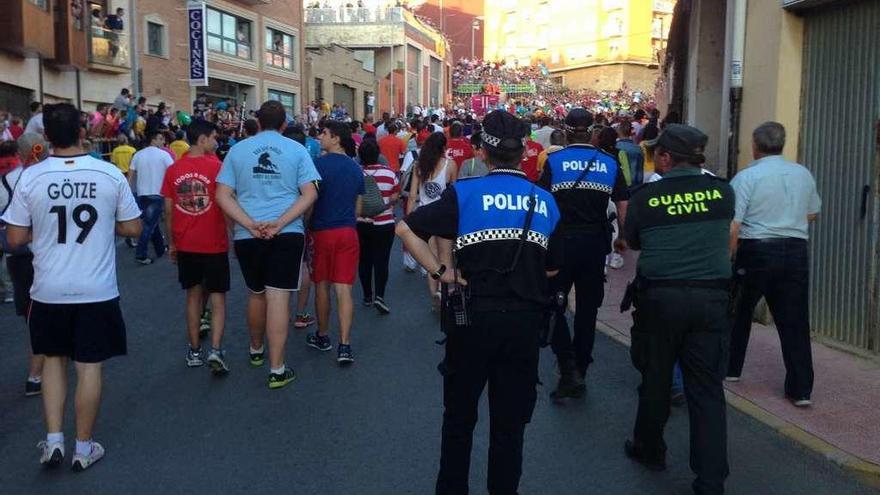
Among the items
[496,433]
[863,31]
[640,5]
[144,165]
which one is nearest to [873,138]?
[863,31]

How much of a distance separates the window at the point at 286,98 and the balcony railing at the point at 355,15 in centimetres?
1721

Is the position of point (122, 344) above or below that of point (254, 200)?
below

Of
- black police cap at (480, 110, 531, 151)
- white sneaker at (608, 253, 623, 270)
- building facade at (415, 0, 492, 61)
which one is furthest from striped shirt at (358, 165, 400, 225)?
building facade at (415, 0, 492, 61)

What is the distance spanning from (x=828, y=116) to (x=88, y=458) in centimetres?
653

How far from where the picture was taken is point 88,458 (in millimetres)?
4676

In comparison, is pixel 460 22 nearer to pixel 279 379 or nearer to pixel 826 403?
pixel 279 379

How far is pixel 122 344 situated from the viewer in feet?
15.7

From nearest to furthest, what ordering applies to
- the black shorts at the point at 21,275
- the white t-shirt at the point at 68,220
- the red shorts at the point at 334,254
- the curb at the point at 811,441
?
1. the white t-shirt at the point at 68,220
2. the curb at the point at 811,441
3. the black shorts at the point at 21,275
4. the red shorts at the point at 334,254

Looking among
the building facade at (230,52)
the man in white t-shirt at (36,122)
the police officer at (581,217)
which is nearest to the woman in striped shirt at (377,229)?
the police officer at (581,217)

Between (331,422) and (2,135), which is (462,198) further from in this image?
(2,135)

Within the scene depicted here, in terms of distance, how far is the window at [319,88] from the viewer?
147ft

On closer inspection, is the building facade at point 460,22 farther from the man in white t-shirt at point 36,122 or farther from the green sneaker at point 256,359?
the green sneaker at point 256,359

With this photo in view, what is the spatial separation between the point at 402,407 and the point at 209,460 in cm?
143

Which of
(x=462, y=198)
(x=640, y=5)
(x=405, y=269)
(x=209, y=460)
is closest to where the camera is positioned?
(x=462, y=198)
